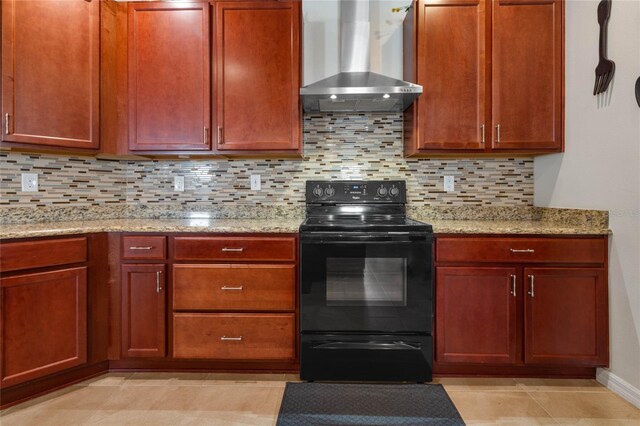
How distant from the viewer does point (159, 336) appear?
6.70ft

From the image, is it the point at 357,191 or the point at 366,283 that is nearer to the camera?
the point at 366,283

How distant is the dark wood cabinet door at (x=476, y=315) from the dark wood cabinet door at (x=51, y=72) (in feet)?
7.28

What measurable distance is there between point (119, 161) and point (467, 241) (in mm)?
2357

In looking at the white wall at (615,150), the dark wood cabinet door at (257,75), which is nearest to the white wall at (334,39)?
the dark wood cabinet door at (257,75)

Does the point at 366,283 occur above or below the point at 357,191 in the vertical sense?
below

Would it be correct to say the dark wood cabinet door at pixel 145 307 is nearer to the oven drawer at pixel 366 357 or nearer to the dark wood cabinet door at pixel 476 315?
the oven drawer at pixel 366 357

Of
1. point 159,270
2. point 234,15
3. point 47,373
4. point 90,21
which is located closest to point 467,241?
point 159,270

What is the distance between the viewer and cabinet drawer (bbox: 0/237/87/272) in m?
1.72

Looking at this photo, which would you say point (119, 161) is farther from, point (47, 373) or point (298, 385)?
point (298, 385)

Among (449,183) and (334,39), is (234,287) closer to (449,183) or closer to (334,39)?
(449,183)

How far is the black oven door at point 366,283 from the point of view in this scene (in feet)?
6.55

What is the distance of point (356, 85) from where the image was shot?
215 centimetres

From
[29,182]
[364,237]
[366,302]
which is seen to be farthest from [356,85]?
[29,182]

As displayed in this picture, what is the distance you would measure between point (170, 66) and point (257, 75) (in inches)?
21.0
